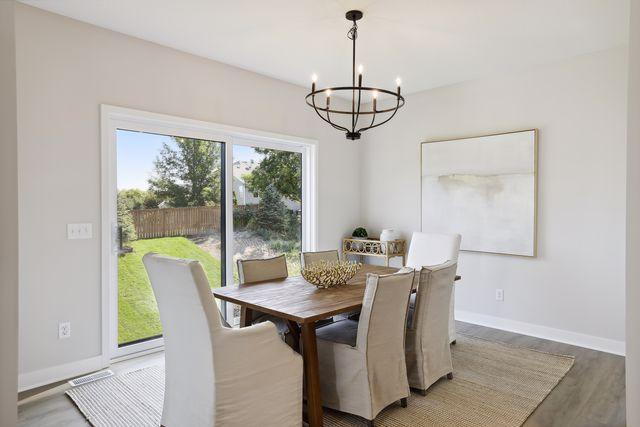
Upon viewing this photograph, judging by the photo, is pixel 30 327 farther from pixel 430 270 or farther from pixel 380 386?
pixel 430 270

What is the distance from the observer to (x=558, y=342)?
3.71 metres

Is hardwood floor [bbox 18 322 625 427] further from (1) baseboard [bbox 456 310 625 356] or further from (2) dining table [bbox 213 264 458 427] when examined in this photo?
(2) dining table [bbox 213 264 458 427]

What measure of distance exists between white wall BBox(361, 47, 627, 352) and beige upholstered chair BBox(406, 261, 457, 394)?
1641 millimetres

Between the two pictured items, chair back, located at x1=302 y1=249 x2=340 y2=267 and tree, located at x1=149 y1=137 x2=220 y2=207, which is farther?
tree, located at x1=149 y1=137 x2=220 y2=207

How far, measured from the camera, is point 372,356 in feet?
7.43

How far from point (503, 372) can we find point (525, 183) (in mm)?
1810

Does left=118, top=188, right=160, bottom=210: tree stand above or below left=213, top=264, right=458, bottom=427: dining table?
above

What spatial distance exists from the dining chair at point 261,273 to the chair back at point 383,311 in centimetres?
72

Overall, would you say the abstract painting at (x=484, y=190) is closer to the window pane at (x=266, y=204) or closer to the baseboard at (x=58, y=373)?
the window pane at (x=266, y=204)

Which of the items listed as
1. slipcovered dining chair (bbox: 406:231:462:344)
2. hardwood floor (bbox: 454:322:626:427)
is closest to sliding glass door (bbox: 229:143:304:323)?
slipcovered dining chair (bbox: 406:231:462:344)

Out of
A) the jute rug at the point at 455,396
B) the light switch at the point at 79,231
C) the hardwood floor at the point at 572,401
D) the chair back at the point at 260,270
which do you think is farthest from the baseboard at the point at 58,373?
the chair back at the point at 260,270

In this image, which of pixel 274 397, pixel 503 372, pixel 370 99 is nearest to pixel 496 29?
pixel 370 99

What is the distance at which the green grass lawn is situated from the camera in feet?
10.9

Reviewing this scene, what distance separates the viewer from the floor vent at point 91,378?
112 inches
